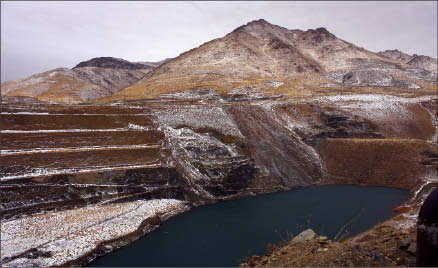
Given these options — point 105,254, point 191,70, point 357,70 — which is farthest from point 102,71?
point 105,254

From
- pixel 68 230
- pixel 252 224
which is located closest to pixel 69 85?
pixel 68 230

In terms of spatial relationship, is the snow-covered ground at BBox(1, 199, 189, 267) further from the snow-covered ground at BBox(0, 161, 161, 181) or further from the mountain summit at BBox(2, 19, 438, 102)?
the mountain summit at BBox(2, 19, 438, 102)

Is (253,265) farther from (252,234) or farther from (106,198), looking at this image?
(106,198)

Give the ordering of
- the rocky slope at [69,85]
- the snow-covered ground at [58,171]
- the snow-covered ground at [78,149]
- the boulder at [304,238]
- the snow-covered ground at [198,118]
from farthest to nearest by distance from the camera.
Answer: the rocky slope at [69,85] → the snow-covered ground at [198,118] → the snow-covered ground at [78,149] → the snow-covered ground at [58,171] → the boulder at [304,238]

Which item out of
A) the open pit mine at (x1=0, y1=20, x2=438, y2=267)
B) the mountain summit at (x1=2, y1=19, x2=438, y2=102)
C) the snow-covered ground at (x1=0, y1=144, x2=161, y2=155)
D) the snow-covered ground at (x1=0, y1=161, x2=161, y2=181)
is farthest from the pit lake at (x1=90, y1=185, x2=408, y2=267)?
the mountain summit at (x1=2, y1=19, x2=438, y2=102)

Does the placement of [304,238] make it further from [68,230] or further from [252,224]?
[68,230]

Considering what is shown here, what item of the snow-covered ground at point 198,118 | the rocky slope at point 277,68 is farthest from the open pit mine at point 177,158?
the rocky slope at point 277,68

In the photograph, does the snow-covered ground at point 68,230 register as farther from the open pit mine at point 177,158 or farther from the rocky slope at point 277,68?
the rocky slope at point 277,68
